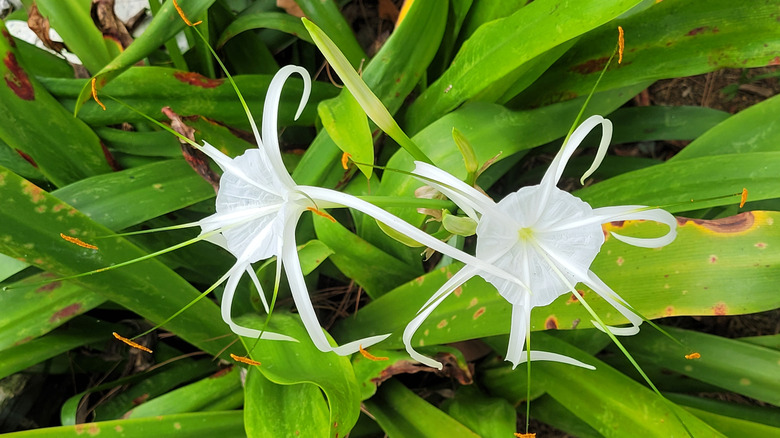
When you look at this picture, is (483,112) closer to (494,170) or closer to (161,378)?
(494,170)

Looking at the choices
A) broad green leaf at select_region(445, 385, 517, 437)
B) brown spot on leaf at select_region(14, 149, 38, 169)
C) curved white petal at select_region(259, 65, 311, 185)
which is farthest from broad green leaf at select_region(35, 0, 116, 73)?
broad green leaf at select_region(445, 385, 517, 437)

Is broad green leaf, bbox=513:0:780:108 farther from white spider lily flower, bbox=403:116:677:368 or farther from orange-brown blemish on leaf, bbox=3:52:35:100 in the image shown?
orange-brown blemish on leaf, bbox=3:52:35:100

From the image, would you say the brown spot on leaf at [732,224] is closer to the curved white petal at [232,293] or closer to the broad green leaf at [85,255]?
the curved white petal at [232,293]

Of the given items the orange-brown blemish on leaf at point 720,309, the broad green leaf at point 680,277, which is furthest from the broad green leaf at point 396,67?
the orange-brown blemish on leaf at point 720,309

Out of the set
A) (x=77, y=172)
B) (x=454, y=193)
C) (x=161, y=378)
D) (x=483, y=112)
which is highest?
(x=483, y=112)

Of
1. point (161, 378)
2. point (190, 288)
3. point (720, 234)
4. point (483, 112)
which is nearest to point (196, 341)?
point (190, 288)

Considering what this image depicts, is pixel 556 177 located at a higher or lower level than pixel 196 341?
higher
